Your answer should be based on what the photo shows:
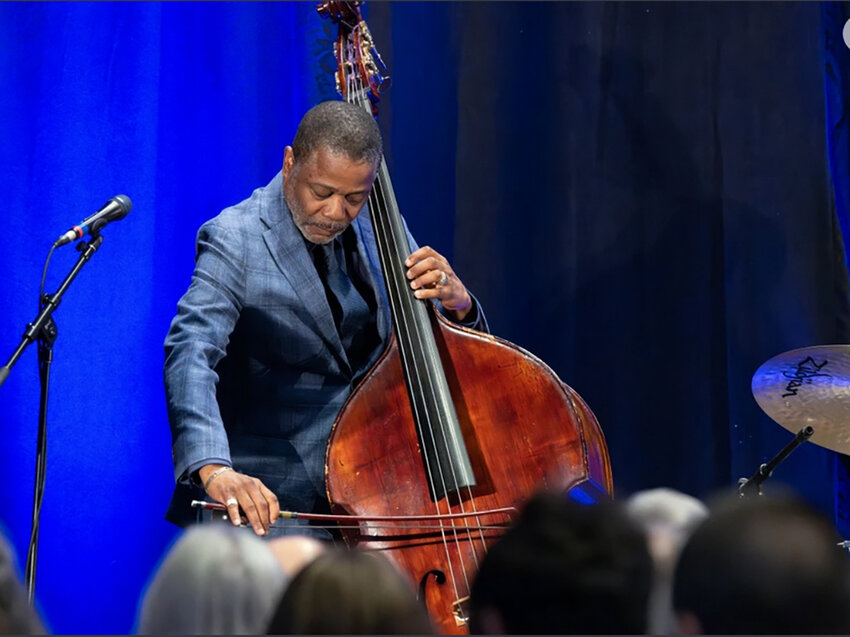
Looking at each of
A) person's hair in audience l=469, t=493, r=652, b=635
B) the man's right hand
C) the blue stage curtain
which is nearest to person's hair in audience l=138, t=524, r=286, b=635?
person's hair in audience l=469, t=493, r=652, b=635

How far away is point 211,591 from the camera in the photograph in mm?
941

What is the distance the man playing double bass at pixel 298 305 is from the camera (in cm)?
230

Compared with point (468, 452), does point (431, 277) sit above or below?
above

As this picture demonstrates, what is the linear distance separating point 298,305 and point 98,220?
43cm

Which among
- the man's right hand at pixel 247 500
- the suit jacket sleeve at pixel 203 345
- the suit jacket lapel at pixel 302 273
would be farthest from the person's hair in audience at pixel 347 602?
the suit jacket lapel at pixel 302 273

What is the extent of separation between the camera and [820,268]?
328cm

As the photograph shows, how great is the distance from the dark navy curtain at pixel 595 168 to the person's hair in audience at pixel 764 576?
7.25 ft

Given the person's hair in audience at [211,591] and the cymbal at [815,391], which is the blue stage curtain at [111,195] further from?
the person's hair in audience at [211,591]

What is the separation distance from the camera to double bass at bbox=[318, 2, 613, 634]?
1987mm

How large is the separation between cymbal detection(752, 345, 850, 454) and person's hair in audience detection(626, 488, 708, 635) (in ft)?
4.56

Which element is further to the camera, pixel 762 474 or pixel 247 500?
pixel 762 474

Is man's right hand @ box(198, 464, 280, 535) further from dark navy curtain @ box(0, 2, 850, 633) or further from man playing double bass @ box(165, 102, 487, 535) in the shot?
dark navy curtain @ box(0, 2, 850, 633)

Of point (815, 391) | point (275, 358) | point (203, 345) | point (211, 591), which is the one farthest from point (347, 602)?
point (815, 391)

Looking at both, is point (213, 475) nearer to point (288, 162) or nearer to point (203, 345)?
→ point (203, 345)
